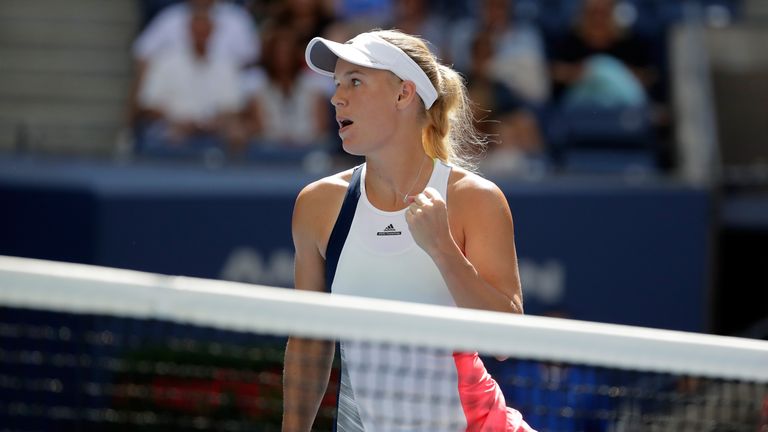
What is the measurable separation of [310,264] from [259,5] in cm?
536

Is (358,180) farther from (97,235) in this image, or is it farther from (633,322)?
(633,322)

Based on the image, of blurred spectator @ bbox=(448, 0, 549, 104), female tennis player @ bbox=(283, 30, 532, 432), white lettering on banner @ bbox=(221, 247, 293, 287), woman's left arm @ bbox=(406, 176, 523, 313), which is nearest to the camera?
woman's left arm @ bbox=(406, 176, 523, 313)

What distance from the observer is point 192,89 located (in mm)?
7430

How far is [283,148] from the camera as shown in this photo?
731 cm

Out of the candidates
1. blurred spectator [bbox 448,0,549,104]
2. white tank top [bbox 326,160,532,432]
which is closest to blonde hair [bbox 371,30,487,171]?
white tank top [bbox 326,160,532,432]

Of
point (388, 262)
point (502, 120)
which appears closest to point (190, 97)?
point (502, 120)

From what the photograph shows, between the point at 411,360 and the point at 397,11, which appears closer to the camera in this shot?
the point at 411,360

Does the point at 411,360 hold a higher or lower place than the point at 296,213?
lower

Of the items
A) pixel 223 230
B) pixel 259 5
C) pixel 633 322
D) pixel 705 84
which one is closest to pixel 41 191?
pixel 223 230

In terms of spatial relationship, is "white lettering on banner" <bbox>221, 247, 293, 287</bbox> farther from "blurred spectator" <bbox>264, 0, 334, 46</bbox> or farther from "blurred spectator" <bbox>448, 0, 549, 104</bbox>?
"blurred spectator" <bbox>448, 0, 549, 104</bbox>

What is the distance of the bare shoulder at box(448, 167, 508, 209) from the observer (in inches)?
115

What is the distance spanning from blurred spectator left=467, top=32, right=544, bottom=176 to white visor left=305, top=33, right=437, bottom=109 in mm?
4031

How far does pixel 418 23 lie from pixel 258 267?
2119mm

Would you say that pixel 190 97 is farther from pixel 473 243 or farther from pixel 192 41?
pixel 473 243
